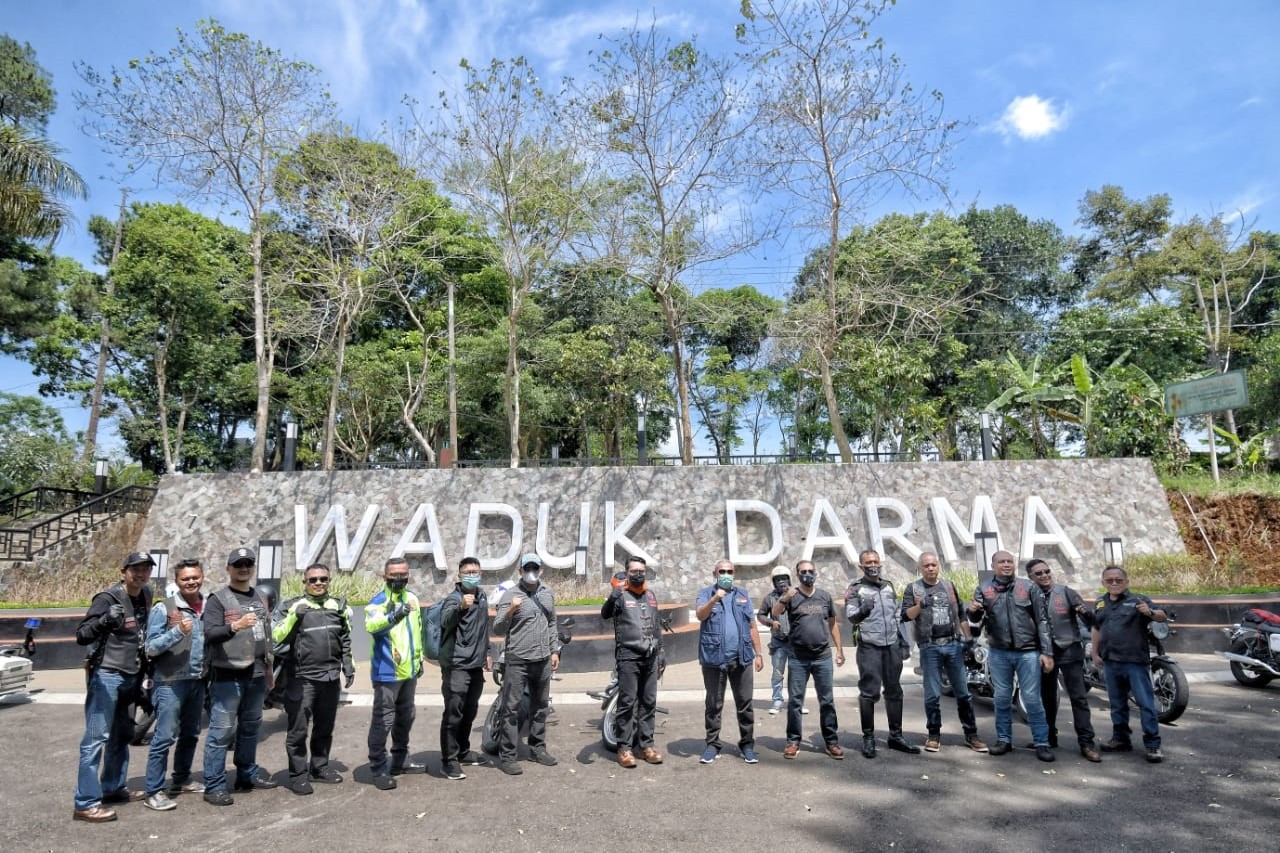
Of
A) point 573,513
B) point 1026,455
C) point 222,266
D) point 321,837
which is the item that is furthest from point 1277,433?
point 222,266

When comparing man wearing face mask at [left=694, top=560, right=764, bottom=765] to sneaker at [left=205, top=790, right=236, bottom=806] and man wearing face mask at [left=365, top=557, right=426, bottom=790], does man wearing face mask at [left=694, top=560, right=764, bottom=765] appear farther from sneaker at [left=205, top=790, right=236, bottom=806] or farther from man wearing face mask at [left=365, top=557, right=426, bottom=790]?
sneaker at [left=205, top=790, right=236, bottom=806]

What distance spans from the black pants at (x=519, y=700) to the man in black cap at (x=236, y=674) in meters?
1.75

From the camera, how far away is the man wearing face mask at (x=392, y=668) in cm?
573

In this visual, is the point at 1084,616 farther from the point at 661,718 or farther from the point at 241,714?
the point at 241,714

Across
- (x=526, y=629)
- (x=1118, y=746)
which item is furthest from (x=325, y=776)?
(x=1118, y=746)

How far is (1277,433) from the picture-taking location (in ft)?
69.8

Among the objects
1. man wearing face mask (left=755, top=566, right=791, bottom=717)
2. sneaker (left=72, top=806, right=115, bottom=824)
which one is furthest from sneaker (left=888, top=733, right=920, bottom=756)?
sneaker (left=72, top=806, right=115, bottom=824)

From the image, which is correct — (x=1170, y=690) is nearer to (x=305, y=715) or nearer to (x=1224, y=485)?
(x=305, y=715)

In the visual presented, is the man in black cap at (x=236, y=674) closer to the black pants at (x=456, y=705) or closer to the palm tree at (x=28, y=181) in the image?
the black pants at (x=456, y=705)

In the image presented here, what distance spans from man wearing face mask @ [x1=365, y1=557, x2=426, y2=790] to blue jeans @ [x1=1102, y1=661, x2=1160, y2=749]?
19.1 feet

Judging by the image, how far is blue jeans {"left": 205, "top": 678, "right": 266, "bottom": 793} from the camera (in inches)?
203

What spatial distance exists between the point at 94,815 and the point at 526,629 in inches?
120

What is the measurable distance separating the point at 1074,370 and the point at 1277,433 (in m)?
7.63

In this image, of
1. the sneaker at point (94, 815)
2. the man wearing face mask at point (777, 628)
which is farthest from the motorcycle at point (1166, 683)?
the sneaker at point (94, 815)
